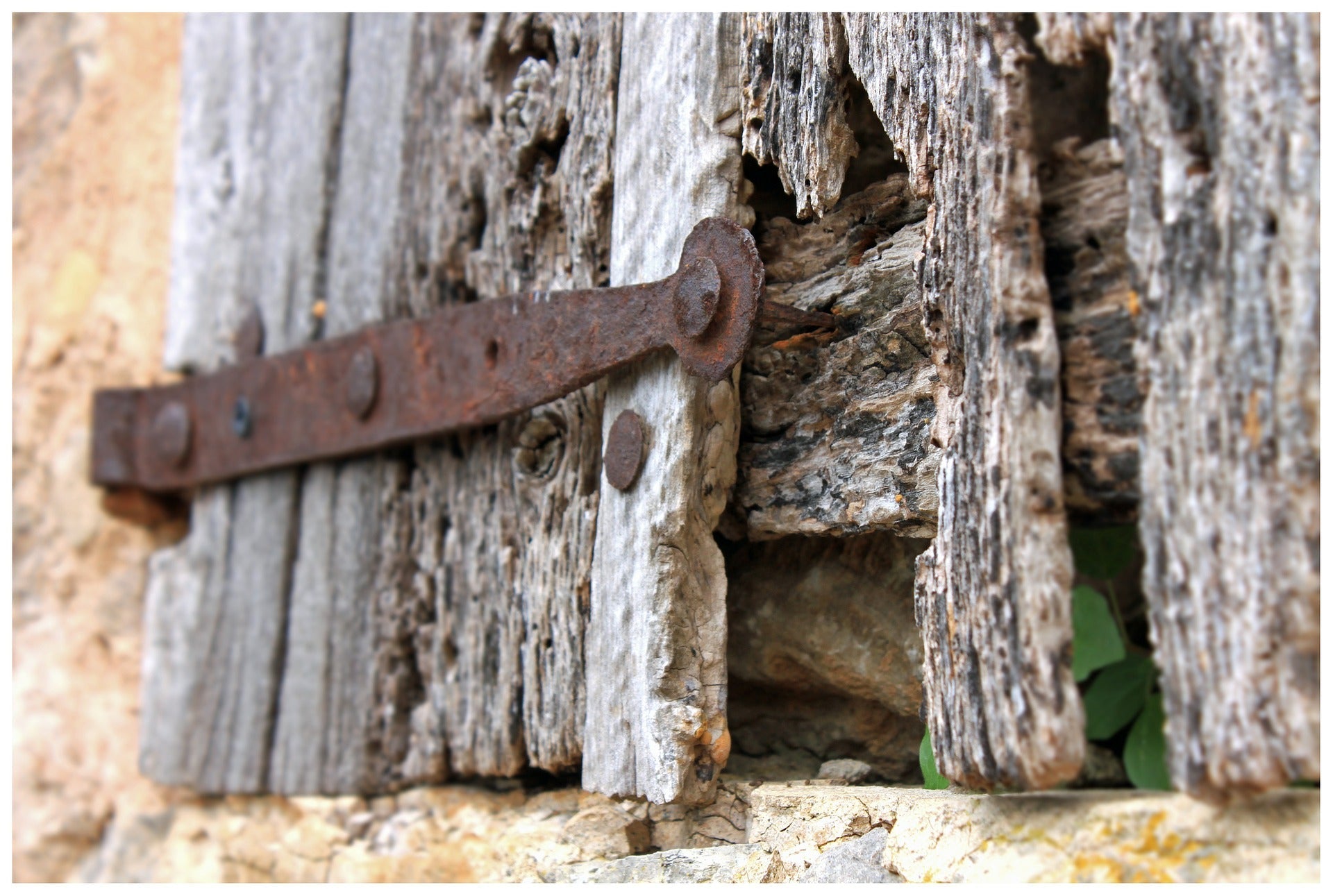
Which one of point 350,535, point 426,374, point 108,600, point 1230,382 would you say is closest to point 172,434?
point 108,600

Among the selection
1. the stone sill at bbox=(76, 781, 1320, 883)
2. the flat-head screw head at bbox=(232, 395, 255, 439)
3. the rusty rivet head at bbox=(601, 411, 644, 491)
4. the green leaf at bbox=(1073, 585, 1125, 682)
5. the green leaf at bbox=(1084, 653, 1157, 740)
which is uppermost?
the flat-head screw head at bbox=(232, 395, 255, 439)

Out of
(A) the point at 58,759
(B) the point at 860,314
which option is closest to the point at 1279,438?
(B) the point at 860,314

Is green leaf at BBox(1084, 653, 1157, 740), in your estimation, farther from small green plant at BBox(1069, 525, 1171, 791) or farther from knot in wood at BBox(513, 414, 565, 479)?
knot in wood at BBox(513, 414, 565, 479)

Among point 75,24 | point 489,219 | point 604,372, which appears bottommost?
point 604,372

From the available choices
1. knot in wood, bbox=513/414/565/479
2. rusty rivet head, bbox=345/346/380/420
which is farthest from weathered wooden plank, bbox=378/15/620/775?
rusty rivet head, bbox=345/346/380/420

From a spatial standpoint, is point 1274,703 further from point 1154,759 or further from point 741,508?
point 741,508

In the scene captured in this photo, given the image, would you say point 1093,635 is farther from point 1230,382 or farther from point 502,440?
point 502,440
